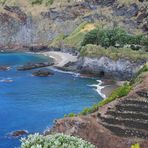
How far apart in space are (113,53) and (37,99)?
45198 mm

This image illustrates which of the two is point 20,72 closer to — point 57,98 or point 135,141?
point 57,98

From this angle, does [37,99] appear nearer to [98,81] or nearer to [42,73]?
[98,81]

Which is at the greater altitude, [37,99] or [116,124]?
[116,124]

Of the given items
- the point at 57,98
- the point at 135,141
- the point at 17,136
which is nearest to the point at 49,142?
the point at 135,141

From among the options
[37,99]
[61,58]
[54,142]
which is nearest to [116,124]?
[54,142]

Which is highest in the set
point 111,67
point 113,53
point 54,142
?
point 54,142

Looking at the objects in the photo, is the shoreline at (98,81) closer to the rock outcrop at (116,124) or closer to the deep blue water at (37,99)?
the deep blue water at (37,99)

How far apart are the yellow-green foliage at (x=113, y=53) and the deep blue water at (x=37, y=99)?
40.4 feet

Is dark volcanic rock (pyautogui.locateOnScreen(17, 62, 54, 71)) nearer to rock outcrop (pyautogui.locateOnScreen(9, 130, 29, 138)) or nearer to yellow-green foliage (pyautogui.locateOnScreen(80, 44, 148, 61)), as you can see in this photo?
yellow-green foliage (pyautogui.locateOnScreen(80, 44, 148, 61))

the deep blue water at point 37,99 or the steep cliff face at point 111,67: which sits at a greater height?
the steep cliff face at point 111,67

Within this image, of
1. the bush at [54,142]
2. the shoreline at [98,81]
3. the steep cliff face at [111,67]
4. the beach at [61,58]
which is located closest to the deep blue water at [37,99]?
the shoreline at [98,81]

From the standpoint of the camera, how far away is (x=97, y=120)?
50.5 m

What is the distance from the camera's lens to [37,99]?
10256 centimetres

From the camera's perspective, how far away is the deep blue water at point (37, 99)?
7992cm
